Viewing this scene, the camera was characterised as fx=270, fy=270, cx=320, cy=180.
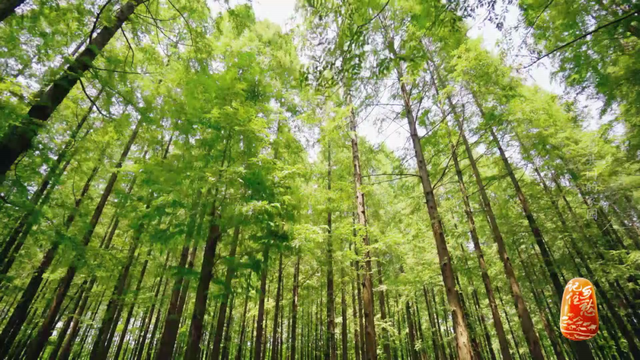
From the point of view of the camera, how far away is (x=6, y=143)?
12.9ft

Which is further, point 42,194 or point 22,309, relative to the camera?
point 22,309

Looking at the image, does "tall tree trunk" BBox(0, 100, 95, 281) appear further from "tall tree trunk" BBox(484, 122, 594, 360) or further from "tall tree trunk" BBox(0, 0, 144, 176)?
"tall tree trunk" BBox(484, 122, 594, 360)

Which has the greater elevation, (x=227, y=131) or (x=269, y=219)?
(x=227, y=131)

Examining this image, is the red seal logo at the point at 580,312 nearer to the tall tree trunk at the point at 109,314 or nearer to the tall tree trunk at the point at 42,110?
the tall tree trunk at the point at 42,110

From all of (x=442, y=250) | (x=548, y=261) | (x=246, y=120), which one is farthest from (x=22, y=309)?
(x=548, y=261)

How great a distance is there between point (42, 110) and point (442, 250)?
7719 mm

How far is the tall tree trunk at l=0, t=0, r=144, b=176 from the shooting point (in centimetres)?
394

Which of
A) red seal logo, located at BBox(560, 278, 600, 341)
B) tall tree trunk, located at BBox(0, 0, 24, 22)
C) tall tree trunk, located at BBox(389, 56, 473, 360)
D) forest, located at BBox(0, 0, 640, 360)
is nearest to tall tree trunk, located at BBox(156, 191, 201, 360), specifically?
forest, located at BBox(0, 0, 640, 360)

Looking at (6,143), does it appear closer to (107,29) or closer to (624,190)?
(107,29)

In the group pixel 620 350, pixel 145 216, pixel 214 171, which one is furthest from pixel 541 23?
pixel 620 350

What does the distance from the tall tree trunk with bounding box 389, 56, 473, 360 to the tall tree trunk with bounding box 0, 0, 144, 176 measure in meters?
5.13

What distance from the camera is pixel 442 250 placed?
5.79 m

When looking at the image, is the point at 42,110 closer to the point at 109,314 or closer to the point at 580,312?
the point at 109,314

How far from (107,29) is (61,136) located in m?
7.14
